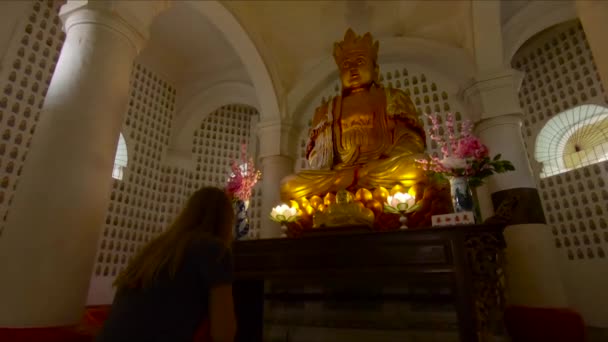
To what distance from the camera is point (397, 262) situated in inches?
97.4

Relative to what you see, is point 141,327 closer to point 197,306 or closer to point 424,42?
point 197,306

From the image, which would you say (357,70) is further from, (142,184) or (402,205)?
(142,184)

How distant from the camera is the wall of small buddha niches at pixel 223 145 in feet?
25.2

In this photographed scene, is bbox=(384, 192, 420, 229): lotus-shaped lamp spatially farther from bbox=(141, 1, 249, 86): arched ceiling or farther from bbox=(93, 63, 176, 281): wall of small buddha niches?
bbox=(141, 1, 249, 86): arched ceiling

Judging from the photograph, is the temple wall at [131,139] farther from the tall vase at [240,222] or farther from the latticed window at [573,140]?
the latticed window at [573,140]

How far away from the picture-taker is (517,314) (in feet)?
12.9

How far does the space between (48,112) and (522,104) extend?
26.2 ft

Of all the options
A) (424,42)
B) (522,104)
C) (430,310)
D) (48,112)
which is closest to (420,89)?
(424,42)

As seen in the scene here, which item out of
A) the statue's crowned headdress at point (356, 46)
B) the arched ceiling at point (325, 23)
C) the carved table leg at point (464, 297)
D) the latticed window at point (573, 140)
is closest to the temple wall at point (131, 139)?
the arched ceiling at point (325, 23)

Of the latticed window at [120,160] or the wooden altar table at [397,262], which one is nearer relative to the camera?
the wooden altar table at [397,262]

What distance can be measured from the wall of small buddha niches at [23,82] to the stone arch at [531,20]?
7.58 meters

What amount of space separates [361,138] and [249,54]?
3.39 metres

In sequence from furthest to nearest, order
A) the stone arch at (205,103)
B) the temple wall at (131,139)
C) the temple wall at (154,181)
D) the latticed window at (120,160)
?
the stone arch at (205,103), the latticed window at (120,160), the temple wall at (154,181), the temple wall at (131,139)

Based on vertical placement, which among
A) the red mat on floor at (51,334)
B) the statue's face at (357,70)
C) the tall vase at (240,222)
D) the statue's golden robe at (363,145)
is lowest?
the red mat on floor at (51,334)
